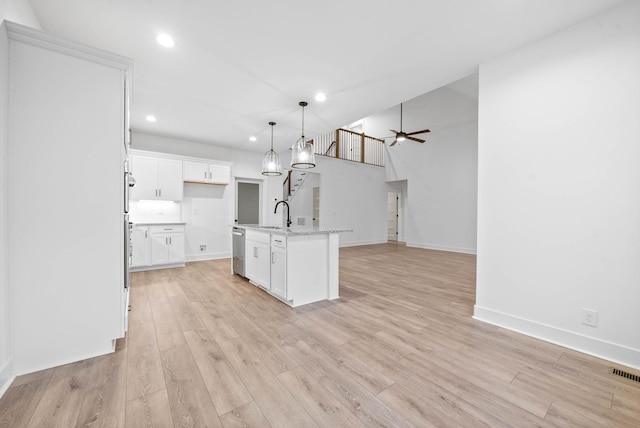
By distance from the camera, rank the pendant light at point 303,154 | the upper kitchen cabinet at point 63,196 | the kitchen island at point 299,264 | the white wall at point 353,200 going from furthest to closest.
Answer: the white wall at point 353,200, the pendant light at point 303,154, the kitchen island at point 299,264, the upper kitchen cabinet at point 63,196

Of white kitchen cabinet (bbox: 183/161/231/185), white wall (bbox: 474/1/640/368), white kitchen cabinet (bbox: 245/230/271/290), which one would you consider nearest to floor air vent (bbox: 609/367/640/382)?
white wall (bbox: 474/1/640/368)

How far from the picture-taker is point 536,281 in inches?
92.6

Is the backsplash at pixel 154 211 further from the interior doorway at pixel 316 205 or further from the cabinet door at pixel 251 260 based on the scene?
the interior doorway at pixel 316 205

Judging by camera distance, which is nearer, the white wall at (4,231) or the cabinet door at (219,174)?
the white wall at (4,231)

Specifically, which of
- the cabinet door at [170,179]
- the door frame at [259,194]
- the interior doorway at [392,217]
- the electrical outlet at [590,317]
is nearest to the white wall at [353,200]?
the interior doorway at [392,217]

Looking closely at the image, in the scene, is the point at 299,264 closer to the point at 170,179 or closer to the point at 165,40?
the point at 165,40

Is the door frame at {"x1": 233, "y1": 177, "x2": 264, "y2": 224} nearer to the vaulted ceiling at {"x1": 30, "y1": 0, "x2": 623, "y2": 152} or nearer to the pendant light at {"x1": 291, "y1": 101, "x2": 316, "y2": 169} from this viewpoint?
the vaulted ceiling at {"x1": 30, "y1": 0, "x2": 623, "y2": 152}

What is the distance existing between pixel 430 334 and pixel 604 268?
4.71ft

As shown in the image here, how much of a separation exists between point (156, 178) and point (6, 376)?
13.7 feet

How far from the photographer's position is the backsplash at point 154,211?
527 centimetres

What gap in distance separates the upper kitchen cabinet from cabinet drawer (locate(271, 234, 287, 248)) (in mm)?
1543

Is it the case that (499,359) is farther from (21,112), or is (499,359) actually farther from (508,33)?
(21,112)

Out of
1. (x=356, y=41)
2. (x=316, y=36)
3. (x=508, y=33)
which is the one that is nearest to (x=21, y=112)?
(x=316, y=36)

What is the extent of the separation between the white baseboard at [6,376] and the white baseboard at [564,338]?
3759mm
